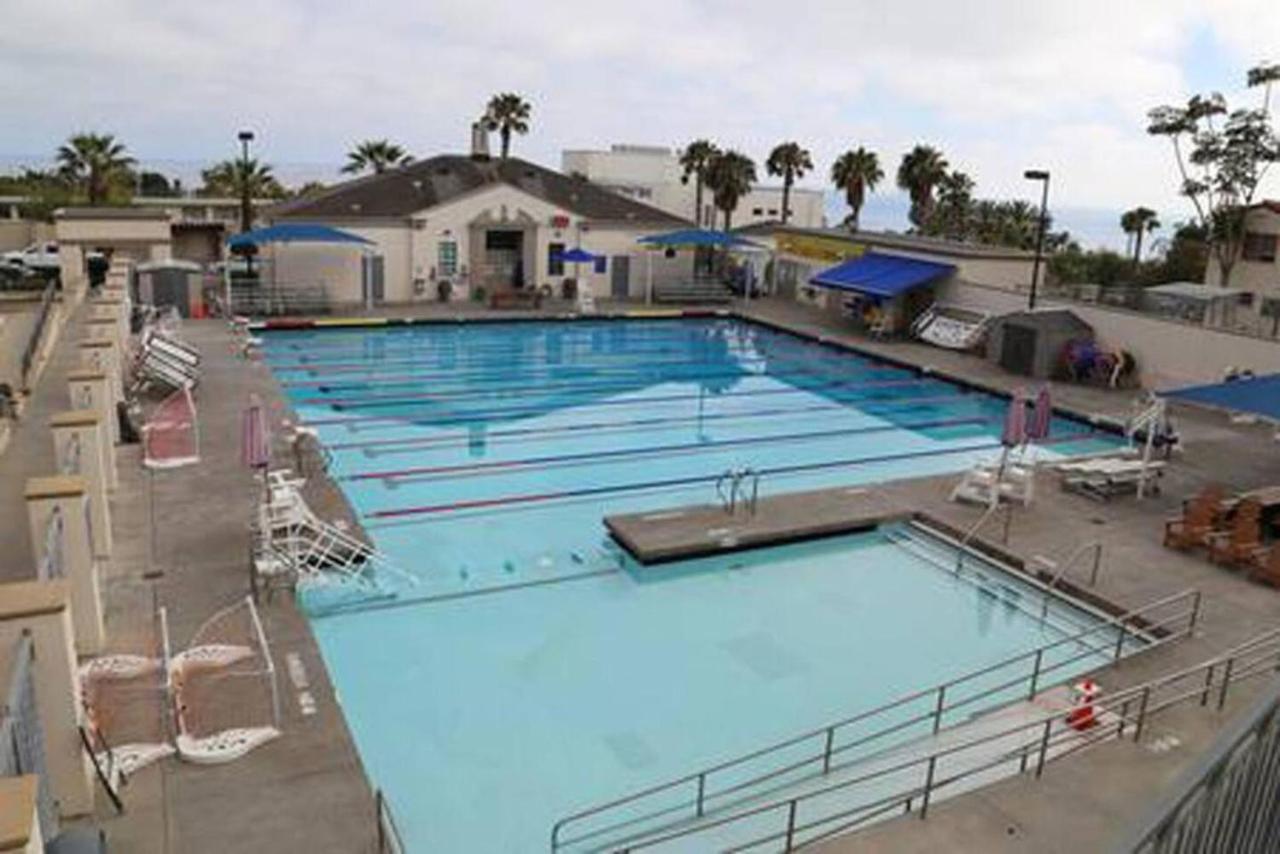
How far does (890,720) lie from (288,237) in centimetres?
2521

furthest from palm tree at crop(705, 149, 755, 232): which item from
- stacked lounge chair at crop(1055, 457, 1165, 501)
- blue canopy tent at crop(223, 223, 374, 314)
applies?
stacked lounge chair at crop(1055, 457, 1165, 501)

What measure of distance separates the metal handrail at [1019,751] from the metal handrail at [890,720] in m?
0.31

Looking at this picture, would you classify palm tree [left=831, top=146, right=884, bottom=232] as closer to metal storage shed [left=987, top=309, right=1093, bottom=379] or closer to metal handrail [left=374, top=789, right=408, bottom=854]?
metal storage shed [left=987, top=309, right=1093, bottom=379]

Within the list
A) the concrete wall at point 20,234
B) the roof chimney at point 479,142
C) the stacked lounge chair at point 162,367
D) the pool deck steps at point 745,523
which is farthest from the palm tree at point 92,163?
the pool deck steps at point 745,523

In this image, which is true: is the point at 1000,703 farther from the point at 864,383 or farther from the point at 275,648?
the point at 864,383

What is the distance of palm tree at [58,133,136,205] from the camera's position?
141 feet

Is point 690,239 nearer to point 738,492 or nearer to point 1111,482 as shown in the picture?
point 738,492

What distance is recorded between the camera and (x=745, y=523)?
46.5 ft

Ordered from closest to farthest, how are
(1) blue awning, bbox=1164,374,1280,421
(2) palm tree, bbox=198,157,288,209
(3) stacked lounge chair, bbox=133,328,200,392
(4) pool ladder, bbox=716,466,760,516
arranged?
(1) blue awning, bbox=1164,374,1280,421 < (4) pool ladder, bbox=716,466,760,516 < (3) stacked lounge chair, bbox=133,328,200,392 < (2) palm tree, bbox=198,157,288,209

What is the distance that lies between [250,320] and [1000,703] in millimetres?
25247

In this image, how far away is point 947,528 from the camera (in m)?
14.3

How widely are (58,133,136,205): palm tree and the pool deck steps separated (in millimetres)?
Answer: 38182

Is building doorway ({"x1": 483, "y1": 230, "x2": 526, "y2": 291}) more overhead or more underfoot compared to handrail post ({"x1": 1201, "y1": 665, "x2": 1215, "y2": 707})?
more overhead

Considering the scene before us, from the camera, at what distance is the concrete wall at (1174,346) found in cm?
2175
